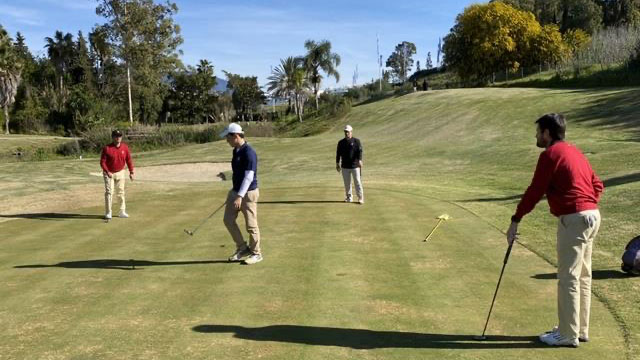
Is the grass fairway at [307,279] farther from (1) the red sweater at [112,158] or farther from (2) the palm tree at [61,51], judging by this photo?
(2) the palm tree at [61,51]

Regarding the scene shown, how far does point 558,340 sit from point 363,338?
227cm

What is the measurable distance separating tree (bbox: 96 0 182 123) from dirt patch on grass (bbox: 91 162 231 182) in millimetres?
35190


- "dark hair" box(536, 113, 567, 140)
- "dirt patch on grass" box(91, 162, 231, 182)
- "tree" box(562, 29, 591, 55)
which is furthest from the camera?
"tree" box(562, 29, 591, 55)

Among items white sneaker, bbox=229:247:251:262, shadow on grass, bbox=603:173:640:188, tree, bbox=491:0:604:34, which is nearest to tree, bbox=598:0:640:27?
tree, bbox=491:0:604:34

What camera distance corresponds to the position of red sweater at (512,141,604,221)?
20.5ft

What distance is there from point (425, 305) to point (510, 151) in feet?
81.7

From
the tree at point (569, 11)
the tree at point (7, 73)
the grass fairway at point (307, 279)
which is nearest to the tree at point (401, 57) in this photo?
the tree at point (569, 11)

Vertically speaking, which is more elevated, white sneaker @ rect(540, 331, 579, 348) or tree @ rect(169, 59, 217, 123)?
tree @ rect(169, 59, 217, 123)

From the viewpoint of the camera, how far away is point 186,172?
33906mm

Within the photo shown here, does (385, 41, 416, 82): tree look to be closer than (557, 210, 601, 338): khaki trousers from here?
No

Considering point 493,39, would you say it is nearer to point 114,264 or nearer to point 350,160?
point 350,160

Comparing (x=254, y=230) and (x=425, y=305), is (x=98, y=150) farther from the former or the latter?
(x=425, y=305)

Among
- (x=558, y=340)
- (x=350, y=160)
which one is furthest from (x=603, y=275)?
(x=350, y=160)

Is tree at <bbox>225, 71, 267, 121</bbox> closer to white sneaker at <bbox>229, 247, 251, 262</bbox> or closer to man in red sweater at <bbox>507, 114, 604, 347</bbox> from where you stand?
white sneaker at <bbox>229, 247, 251, 262</bbox>
